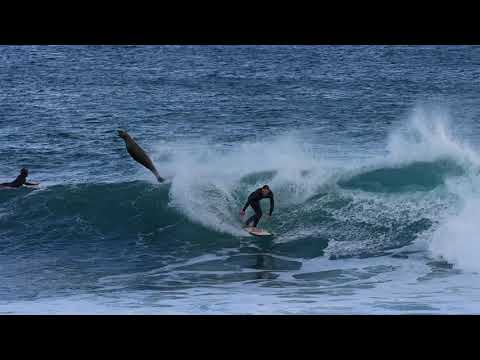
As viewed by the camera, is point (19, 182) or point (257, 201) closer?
point (257, 201)

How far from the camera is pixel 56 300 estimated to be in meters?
17.0

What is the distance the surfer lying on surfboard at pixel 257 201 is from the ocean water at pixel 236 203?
0.46 m

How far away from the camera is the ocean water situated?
1750cm

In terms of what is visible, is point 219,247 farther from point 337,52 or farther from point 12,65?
point 337,52

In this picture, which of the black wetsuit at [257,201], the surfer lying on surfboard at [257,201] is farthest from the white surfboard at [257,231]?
the black wetsuit at [257,201]

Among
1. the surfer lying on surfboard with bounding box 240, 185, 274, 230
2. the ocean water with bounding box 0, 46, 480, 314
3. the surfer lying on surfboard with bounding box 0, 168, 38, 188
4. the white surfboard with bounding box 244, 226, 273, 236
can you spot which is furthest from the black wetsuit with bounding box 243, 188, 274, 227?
the surfer lying on surfboard with bounding box 0, 168, 38, 188

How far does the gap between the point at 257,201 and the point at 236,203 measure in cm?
224

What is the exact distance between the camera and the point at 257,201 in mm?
20641

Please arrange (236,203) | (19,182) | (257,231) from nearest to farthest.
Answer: (257,231) < (236,203) < (19,182)

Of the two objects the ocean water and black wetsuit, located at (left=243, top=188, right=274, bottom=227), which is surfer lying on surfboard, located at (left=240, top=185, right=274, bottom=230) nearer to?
black wetsuit, located at (left=243, top=188, right=274, bottom=227)

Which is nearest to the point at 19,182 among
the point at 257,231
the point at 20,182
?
the point at 20,182

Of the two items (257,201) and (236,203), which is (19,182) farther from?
(257,201)

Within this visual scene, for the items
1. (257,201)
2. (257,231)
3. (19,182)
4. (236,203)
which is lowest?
(257,231)

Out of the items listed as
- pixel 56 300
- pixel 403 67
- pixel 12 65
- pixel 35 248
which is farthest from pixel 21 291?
pixel 403 67
